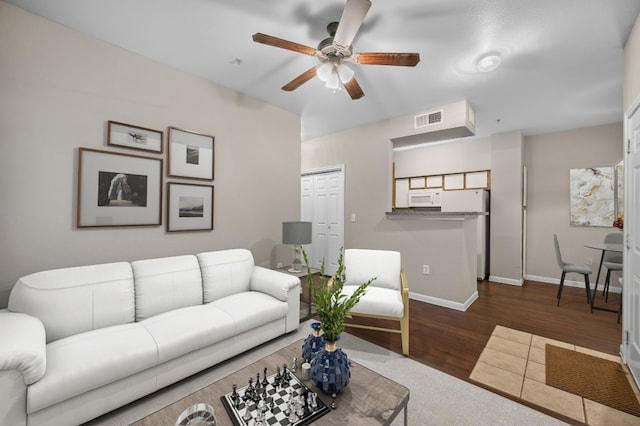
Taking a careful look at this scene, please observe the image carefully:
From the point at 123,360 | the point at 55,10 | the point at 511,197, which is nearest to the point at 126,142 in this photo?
the point at 55,10

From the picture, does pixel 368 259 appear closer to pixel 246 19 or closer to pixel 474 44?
pixel 474 44

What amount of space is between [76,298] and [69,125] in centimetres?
139

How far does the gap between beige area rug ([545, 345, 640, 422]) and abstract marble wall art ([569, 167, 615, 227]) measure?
10.0 feet

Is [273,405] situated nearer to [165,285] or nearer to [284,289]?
[284,289]

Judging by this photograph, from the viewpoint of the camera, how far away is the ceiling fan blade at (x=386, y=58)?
1.89m

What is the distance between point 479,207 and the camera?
14.7ft

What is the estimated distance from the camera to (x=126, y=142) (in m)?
2.44

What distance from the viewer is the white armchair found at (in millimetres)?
2371

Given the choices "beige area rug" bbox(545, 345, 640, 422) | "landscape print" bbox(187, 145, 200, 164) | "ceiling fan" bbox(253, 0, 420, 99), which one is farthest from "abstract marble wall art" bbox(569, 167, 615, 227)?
"landscape print" bbox(187, 145, 200, 164)

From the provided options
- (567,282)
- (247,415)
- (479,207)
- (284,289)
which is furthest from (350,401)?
(567,282)

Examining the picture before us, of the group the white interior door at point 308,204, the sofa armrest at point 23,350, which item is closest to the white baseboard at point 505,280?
the white interior door at point 308,204

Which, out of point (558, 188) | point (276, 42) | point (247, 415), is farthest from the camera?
point (558, 188)

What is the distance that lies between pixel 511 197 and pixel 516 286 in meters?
1.53

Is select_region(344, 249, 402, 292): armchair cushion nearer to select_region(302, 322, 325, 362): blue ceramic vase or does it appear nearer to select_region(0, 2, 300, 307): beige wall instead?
select_region(302, 322, 325, 362): blue ceramic vase
